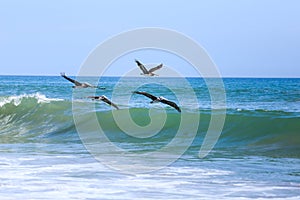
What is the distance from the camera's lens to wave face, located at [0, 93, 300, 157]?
48.6ft

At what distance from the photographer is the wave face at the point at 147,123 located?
583 inches

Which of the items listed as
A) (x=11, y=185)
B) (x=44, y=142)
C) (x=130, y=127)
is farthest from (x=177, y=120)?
(x=11, y=185)

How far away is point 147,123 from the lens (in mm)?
20234

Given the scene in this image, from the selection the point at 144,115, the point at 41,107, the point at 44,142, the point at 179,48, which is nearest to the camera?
the point at 179,48

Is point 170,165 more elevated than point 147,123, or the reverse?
point 170,165

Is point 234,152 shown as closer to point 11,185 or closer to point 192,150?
point 192,150

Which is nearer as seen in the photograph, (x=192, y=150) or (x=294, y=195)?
(x=294, y=195)

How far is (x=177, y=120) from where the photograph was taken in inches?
760

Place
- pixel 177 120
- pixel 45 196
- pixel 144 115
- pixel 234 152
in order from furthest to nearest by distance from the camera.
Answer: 1. pixel 144 115
2. pixel 177 120
3. pixel 234 152
4. pixel 45 196

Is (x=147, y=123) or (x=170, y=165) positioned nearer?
(x=170, y=165)

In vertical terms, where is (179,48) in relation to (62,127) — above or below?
above

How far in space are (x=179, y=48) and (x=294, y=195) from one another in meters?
2.99

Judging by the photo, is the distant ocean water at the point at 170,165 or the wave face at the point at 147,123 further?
the wave face at the point at 147,123

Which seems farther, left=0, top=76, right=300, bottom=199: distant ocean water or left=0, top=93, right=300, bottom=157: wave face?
left=0, top=93, right=300, bottom=157: wave face
